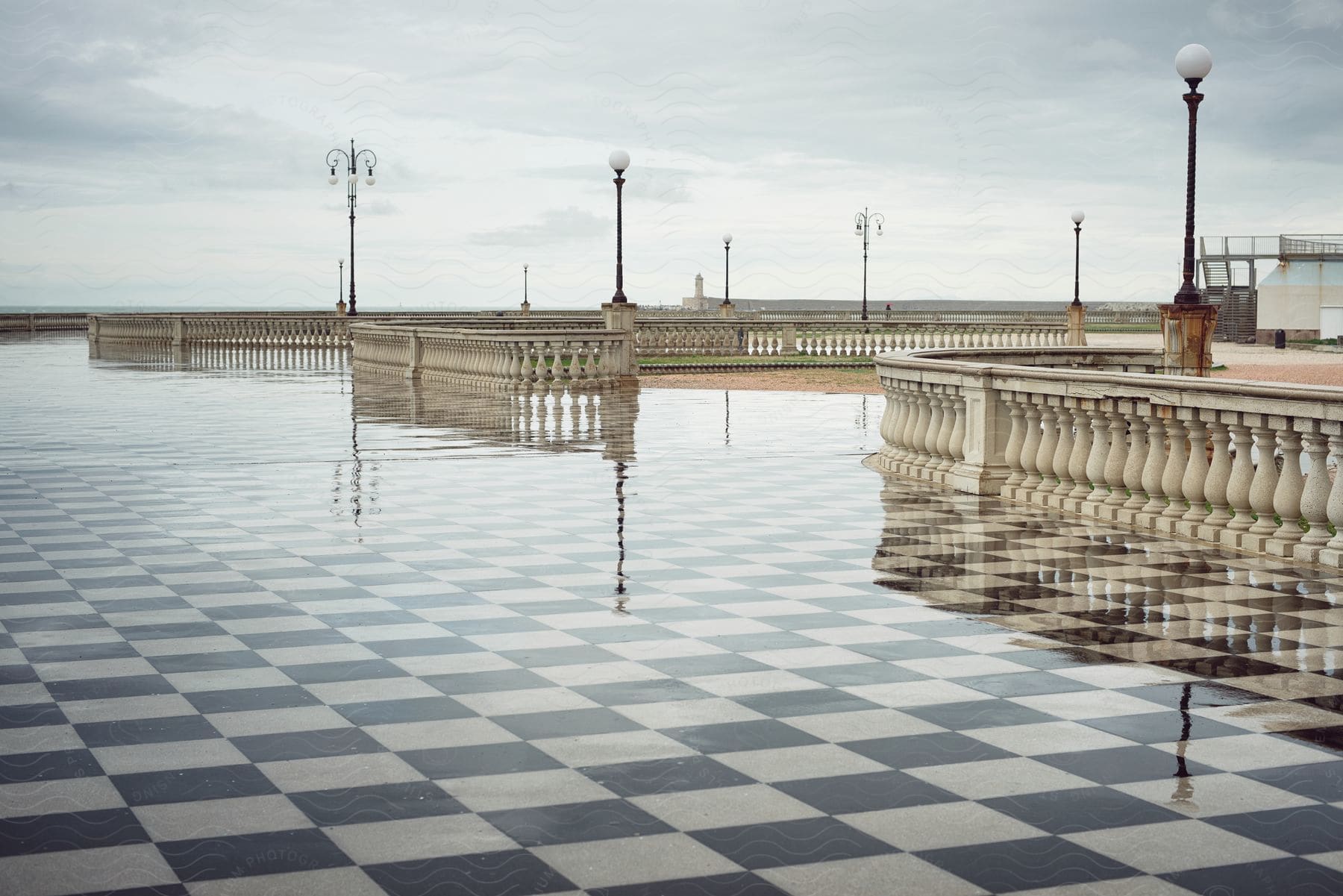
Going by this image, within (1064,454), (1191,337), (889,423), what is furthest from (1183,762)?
(1191,337)

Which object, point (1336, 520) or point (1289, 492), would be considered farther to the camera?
point (1289, 492)

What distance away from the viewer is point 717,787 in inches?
220

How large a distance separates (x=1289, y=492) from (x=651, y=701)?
5553 mm

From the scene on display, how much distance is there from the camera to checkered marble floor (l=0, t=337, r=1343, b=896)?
490cm

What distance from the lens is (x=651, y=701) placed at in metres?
6.83

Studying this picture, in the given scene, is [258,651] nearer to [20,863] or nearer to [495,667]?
[495,667]

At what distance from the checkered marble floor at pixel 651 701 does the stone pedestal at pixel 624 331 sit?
21383 millimetres

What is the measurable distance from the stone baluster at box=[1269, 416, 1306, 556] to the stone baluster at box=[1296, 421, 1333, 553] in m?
0.07

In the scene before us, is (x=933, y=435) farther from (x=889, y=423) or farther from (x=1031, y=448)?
(x=1031, y=448)

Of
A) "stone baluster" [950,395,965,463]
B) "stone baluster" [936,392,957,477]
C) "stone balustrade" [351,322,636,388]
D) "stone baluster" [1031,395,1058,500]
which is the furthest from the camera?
"stone balustrade" [351,322,636,388]

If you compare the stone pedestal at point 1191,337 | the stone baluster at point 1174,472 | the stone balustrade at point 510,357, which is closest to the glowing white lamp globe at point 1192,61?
the stone pedestal at point 1191,337

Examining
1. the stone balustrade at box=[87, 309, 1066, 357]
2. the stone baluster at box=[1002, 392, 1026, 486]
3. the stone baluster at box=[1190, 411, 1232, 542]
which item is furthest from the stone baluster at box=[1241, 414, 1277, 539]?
the stone balustrade at box=[87, 309, 1066, 357]

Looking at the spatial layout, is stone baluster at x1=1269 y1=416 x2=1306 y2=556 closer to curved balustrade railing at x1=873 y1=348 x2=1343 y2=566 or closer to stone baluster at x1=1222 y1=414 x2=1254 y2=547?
curved balustrade railing at x1=873 y1=348 x2=1343 y2=566

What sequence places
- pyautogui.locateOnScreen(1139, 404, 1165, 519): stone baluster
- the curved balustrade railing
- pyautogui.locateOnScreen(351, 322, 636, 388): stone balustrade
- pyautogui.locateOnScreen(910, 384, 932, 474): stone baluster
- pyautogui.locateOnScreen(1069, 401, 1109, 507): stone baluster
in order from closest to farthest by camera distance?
the curved balustrade railing
pyautogui.locateOnScreen(1139, 404, 1165, 519): stone baluster
pyautogui.locateOnScreen(1069, 401, 1109, 507): stone baluster
pyautogui.locateOnScreen(910, 384, 932, 474): stone baluster
pyautogui.locateOnScreen(351, 322, 636, 388): stone balustrade
